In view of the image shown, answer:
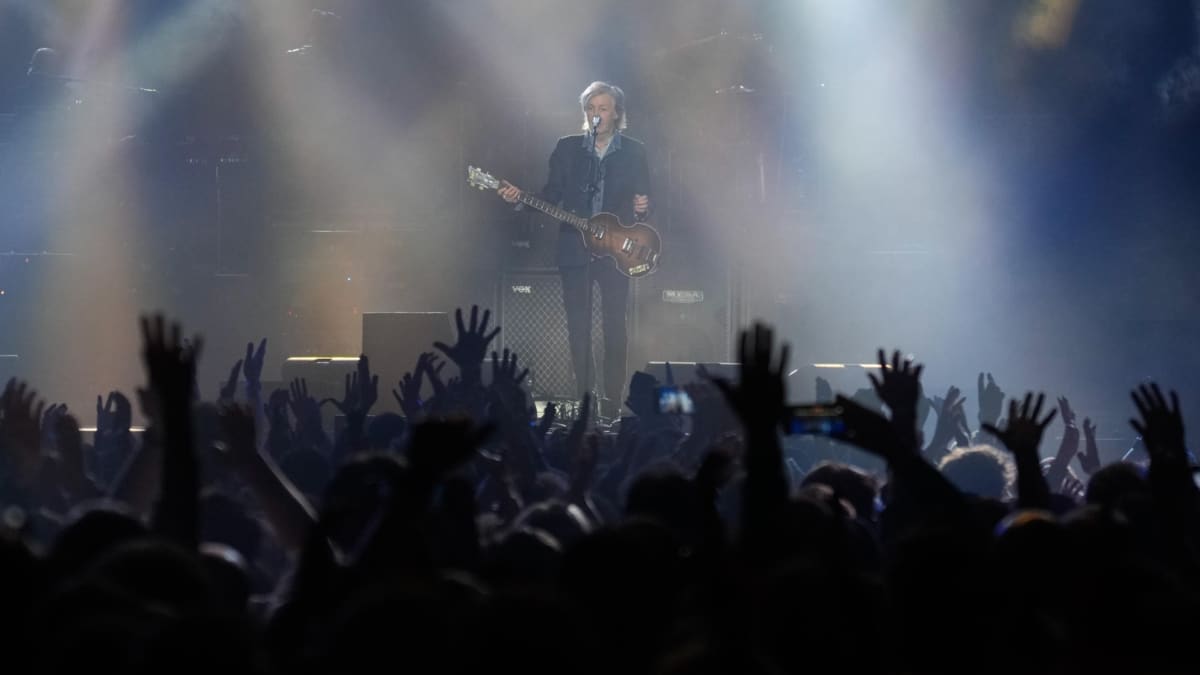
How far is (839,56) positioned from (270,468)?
11.3m

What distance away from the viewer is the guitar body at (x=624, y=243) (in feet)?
37.5

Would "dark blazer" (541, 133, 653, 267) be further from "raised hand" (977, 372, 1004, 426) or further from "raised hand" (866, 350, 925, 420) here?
"raised hand" (866, 350, 925, 420)

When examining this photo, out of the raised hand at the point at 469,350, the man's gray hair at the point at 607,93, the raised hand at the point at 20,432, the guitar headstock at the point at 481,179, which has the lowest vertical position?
the raised hand at the point at 20,432

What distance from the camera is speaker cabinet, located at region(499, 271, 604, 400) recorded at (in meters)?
13.0

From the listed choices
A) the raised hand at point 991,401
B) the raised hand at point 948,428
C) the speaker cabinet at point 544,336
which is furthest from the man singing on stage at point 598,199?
the raised hand at point 948,428

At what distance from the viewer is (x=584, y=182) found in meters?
11.5

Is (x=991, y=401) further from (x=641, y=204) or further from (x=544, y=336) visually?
(x=544, y=336)

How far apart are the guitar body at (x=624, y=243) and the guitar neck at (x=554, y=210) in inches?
2.5

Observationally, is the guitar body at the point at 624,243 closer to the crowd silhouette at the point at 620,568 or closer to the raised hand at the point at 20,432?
the raised hand at the point at 20,432

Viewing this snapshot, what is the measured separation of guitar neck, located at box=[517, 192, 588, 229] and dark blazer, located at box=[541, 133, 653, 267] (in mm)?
51

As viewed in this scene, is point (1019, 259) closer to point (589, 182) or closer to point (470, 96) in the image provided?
point (589, 182)

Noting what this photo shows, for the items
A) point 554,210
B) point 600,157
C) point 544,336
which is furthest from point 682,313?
point 600,157

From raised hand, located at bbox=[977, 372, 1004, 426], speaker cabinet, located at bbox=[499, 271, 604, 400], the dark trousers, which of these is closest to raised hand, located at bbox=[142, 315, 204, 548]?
raised hand, located at bbox=[977, 372, 1004, 426]

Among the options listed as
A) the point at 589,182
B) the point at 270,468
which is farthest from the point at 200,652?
the point at 589,182
